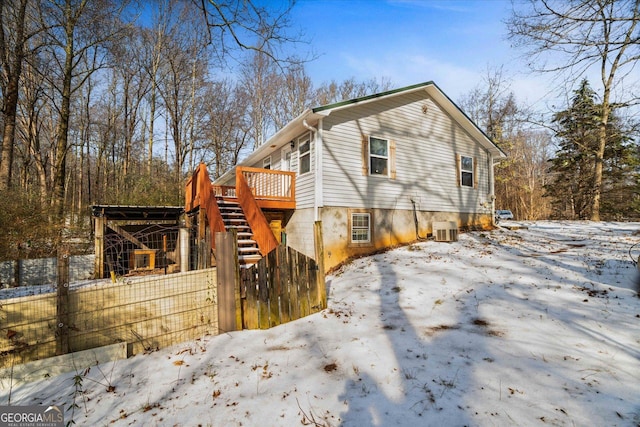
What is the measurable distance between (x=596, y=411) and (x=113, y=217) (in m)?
15.6

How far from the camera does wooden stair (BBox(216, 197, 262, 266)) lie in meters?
6.64

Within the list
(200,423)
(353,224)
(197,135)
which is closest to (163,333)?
(200,423)

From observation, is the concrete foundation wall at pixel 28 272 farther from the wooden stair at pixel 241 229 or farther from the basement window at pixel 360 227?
the basement window at pixel 360 227

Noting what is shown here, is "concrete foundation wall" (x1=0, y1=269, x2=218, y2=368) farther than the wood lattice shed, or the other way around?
the wood lattice shed

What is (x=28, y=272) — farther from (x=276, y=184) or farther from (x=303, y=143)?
(x=303, y=143)

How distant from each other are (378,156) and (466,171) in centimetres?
524

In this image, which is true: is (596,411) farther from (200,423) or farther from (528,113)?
(528,113)

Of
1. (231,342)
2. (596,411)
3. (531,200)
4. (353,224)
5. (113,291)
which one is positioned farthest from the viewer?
(531,200)

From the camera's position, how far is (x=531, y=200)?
3111 centimetres

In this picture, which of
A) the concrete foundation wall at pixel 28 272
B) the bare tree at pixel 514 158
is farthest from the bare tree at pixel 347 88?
the concrete foundation wall at pixel 28 272

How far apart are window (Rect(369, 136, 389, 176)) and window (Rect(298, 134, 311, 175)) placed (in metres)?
2.28

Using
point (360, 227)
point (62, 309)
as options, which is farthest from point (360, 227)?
point (62, 309)

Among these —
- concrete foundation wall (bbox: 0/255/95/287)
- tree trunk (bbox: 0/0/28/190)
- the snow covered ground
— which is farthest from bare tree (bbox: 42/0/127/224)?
the snow covered ground

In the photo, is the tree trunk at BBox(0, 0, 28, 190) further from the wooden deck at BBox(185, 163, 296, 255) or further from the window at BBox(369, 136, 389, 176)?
the window at BBox(369, 136, 389, 176)
